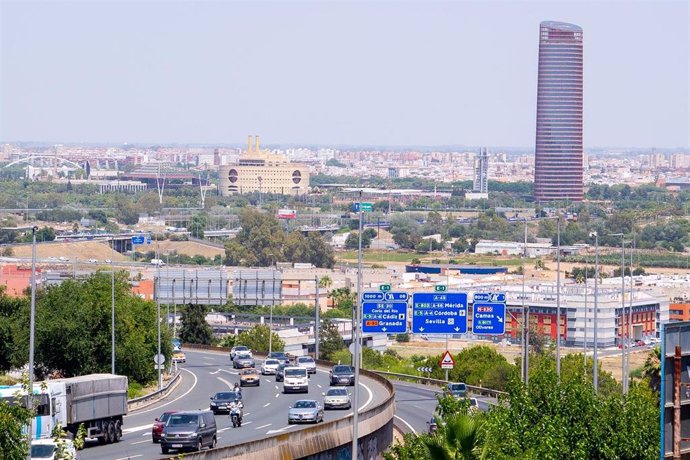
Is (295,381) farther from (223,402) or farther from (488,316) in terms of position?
(488,316)

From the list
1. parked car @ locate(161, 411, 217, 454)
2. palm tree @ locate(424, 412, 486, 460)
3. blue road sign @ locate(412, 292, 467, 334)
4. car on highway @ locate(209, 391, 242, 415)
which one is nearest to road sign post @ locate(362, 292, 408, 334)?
blue road sign @ locate(412, 292, 467, 334)

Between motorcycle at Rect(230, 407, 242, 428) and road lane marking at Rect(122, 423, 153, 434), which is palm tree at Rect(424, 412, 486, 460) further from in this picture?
road lane marking at Rect(122, 423, 153, 434)

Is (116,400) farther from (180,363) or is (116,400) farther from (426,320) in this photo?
(180,363)

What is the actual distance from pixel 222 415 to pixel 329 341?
160ft

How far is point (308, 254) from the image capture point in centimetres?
18588

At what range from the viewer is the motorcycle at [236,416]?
43469mm

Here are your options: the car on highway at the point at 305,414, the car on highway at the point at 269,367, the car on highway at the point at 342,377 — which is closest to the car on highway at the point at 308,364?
the car on highway at the point at 269,367

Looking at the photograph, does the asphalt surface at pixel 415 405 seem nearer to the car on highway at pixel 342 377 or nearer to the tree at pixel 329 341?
the car on highway at pixel 342 377

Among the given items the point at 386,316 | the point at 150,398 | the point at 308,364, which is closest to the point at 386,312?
the point at 386,316

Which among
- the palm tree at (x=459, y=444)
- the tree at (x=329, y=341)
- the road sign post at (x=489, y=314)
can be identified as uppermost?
the palm tree at (x=459, y=444)

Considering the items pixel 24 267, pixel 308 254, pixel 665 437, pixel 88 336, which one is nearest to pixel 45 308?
pixel 88 336

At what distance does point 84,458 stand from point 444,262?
16024 centimetres

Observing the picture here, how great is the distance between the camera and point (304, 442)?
34500mm

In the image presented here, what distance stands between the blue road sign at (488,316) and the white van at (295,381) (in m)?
10.7
